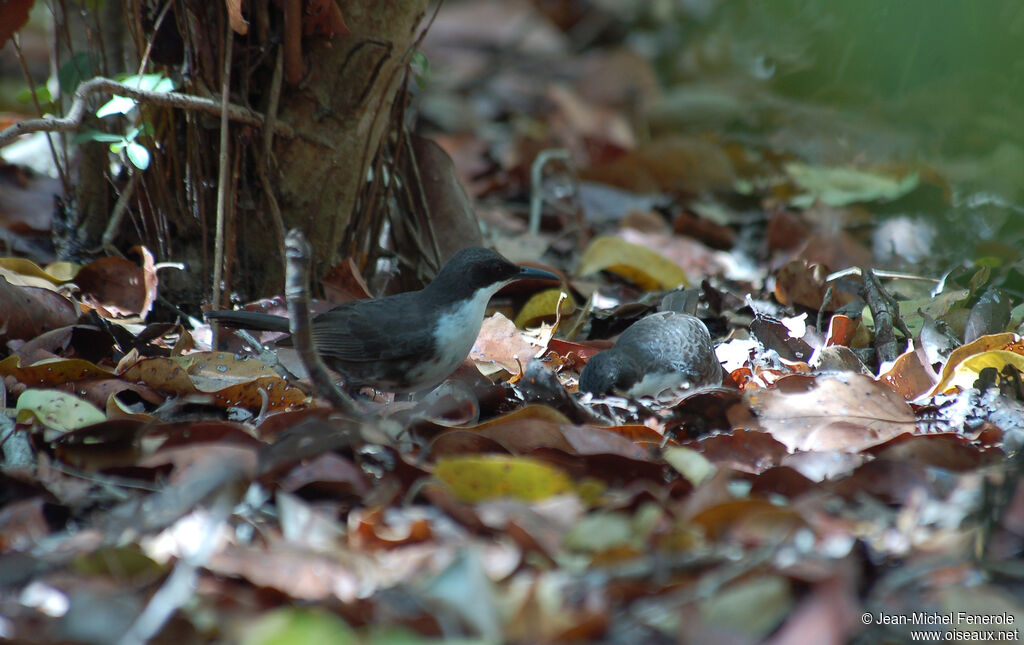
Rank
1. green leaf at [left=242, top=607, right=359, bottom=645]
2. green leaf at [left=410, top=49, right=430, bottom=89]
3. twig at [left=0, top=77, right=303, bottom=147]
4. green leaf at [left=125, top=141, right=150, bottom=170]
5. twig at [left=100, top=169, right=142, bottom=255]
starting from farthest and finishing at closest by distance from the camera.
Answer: green leaf at [left=410, top=49, right=430, bottom=89], twig at [left=100, top=169, right=142, bottom=255], green leaf at [left=125, top=141, right=150, bottom=170], twig at [left=0, top=77, right=303, bottom=147], green leaf at [left=242, top=607, right=359, bottom=645]

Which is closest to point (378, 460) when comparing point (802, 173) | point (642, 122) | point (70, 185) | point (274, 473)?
point (274, 473)

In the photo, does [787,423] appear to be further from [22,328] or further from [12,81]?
[12,81]

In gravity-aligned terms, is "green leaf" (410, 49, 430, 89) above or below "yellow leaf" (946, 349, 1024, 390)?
above

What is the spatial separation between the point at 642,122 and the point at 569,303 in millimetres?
4844

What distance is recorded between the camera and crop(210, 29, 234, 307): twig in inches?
142

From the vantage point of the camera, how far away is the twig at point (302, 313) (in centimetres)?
240

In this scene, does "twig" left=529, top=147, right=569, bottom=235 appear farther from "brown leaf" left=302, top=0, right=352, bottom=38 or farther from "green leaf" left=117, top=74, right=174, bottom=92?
"green leaf" left=117, top=74, right=174, bottom=92

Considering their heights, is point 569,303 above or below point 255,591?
below

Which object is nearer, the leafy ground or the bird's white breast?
the leafy ground

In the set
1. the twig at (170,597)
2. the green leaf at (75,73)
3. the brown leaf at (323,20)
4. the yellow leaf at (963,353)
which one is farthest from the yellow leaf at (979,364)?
the green leaf at (75,73)

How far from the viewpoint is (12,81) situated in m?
8.57

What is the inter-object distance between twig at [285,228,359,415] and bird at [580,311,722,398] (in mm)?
1064

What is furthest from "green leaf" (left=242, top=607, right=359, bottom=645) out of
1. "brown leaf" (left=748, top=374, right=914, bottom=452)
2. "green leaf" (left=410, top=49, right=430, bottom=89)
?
"green leaf" (left=410, top=49, right=430, bottom=89)
